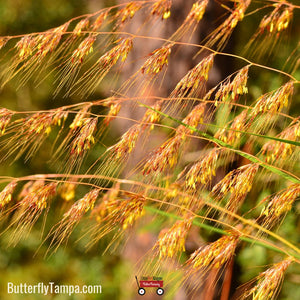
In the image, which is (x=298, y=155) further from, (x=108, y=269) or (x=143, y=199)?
(x=108, y=269)

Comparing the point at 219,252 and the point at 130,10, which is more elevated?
the point at 130,10

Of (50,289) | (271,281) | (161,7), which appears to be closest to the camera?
(271,281)

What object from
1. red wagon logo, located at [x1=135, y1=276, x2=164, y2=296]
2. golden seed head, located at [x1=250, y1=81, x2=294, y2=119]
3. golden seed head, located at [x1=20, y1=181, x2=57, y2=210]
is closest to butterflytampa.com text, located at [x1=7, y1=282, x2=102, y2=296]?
red wagon logo, located at [x1=135, y1=276, x2=164, y2=296]

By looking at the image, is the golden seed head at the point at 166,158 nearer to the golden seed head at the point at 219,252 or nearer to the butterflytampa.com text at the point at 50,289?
the golden seed head at the point at 219,252

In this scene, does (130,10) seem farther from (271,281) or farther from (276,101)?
(271,281)

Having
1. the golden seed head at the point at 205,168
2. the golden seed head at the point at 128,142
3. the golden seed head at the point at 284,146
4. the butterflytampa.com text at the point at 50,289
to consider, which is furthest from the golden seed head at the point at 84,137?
the butterflytampa.com text at the point at 50,289

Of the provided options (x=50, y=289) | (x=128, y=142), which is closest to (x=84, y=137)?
(x=128, y=142)

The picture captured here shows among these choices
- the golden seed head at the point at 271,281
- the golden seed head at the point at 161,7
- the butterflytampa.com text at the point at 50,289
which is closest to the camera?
the golden seed head at the point at 271,281

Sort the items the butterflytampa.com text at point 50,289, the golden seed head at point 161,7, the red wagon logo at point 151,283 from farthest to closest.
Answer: the butterflytampa.com text at point 50,289
the red wagon logo at point 151,283
the golden seed head at point 161,7
